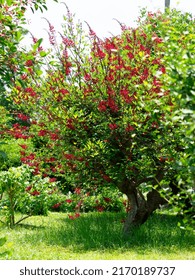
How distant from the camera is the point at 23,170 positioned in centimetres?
1018

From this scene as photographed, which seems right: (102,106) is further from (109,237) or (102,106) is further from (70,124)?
(109,237)

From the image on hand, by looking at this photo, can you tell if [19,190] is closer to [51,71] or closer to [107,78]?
[51,71]

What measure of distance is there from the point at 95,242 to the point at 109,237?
0.48 m

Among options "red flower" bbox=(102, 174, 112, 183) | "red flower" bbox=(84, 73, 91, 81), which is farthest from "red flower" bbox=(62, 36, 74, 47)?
"red flower" bbox=(102, 174, 112, 183)

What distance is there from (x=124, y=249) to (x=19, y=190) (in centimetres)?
330

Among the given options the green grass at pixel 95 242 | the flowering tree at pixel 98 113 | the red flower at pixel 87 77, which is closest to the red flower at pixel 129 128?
the flowering tree at pixel 98 113

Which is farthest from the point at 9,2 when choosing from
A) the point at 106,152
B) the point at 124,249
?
the point at 124,249

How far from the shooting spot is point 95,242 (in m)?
8.23

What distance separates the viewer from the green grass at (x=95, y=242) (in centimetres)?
740

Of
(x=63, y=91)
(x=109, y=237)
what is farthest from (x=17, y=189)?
(x=63, y=91)

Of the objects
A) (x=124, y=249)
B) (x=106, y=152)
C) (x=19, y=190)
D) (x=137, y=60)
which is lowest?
(x=124, y=249)

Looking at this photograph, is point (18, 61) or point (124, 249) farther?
point (124, 249)
